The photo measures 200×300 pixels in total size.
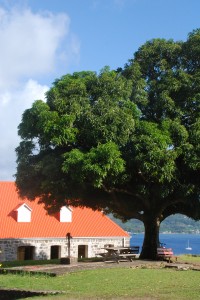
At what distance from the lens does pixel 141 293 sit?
1180cm

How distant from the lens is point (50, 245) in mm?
33031

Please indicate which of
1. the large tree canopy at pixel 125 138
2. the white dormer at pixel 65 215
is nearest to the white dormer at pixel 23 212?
the white dormer at pixel 65 215

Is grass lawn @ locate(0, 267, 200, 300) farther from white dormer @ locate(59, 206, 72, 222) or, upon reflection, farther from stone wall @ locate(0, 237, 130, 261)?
white dormer @ locate(59, 206, 72, 222)

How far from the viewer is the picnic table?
67.9ft

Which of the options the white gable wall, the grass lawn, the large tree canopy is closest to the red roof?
the white gable wall

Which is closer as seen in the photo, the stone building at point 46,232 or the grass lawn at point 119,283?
the grass lawn at point 119,283

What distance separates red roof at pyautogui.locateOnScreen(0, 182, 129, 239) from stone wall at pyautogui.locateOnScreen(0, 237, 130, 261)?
1.14 ft

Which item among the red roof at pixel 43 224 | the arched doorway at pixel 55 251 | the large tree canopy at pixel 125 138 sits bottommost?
the arched doorway at pixel 55 251

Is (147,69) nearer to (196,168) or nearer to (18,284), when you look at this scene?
(196,168)

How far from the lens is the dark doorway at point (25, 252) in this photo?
3186 centimetres

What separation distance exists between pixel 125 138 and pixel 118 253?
17.9 ft

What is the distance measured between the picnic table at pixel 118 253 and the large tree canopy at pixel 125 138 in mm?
850

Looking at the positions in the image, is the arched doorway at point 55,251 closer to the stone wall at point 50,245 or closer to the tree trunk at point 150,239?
the stone wall at point 50,245

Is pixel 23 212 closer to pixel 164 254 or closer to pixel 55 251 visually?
pixel 55 251
